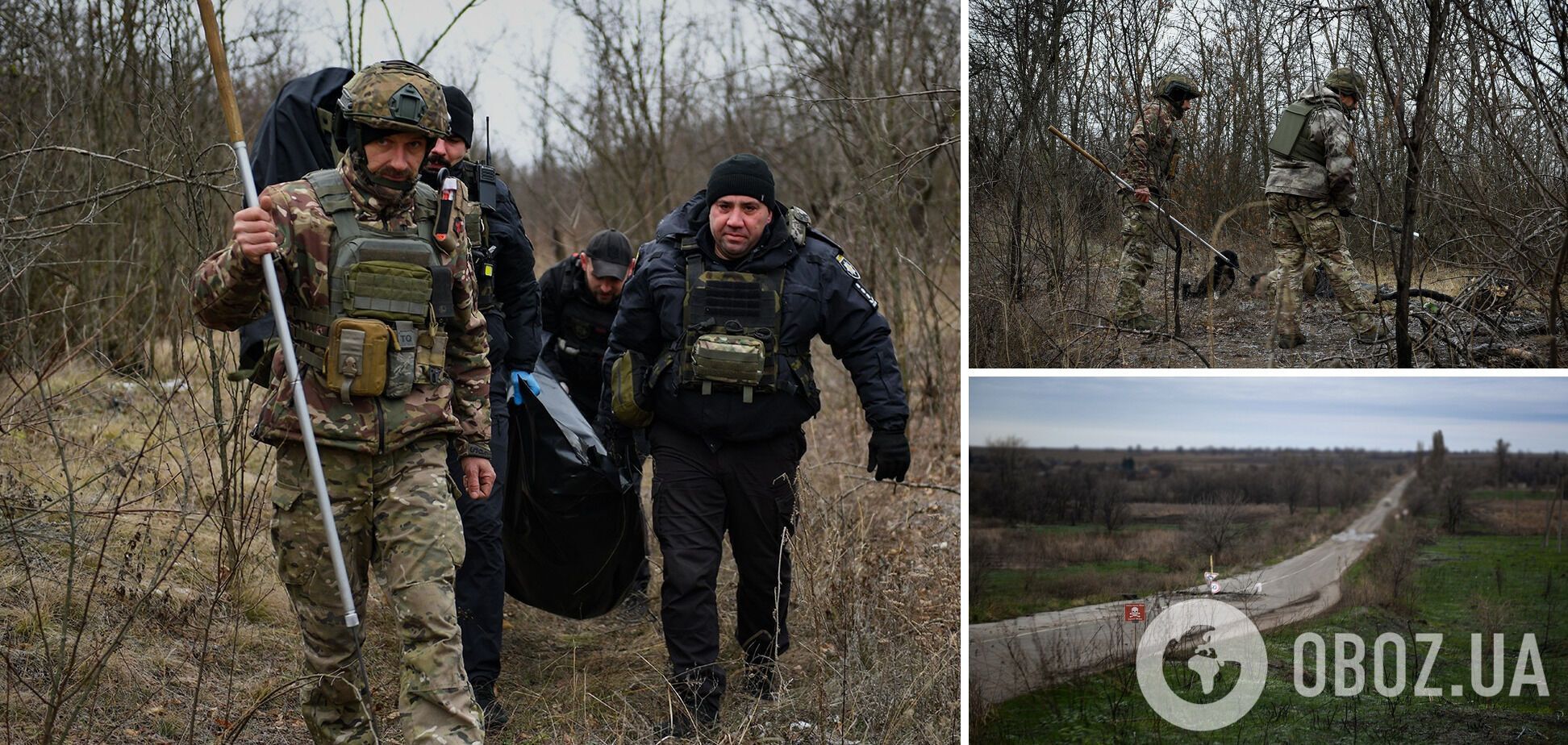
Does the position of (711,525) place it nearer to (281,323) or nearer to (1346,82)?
(281,323)

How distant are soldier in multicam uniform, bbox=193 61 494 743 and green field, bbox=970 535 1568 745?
1.86 meters

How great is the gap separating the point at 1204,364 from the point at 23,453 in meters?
5.95

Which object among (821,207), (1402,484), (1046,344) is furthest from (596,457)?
(821,207)

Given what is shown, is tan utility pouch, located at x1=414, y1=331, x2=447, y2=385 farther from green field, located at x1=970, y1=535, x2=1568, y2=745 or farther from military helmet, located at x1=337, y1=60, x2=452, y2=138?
green field, located at x1=970, y1=535, x2=1568, y2=745

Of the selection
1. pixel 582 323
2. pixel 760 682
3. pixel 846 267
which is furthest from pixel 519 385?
pixel 760 682

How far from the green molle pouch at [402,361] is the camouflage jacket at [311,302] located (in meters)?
0.04

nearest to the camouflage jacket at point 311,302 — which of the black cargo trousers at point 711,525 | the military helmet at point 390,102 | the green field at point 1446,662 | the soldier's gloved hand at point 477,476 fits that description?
the military helmet at point 390,102

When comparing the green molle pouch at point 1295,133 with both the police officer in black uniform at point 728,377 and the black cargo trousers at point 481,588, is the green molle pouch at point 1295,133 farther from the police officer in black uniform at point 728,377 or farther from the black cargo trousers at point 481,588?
the black cargo trousers at point 481,588

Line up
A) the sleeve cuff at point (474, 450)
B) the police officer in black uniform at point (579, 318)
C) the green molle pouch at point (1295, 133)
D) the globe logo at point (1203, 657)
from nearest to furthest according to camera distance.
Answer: the green molle pouch at point (1295, 133), the globe logo at point (1203, 657), the sleeve cuff at point (474, 450), the police officer in black uniform at point (579, 318)

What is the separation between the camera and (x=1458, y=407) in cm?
333

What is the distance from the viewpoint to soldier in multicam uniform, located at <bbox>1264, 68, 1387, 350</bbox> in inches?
117

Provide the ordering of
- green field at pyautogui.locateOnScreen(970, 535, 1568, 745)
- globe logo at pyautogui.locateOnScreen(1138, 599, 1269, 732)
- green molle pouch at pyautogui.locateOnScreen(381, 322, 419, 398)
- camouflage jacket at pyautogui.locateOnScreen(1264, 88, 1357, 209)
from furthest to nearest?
green molle pouch at pyautogui.locateOnScreen(381, 322, 419, 398) → globe logo at pyautogui.locateOnScreen(1138, 599, 1269, 732) → green field at pyautogui.locateOnScreen(970, 535, 1568, 745) → camouflage jacket at pyautogui.locateOnScreen(1264, 88, 1357, 209)

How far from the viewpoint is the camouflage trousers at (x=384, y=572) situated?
11.3ft

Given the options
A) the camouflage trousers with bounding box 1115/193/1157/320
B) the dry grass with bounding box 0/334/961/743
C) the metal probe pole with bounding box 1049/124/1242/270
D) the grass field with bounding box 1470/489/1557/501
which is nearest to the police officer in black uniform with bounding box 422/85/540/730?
the dry grass with bounding box 0/334/961/743
